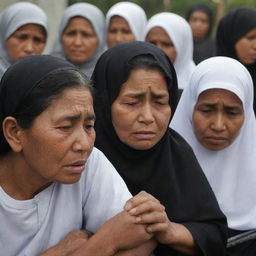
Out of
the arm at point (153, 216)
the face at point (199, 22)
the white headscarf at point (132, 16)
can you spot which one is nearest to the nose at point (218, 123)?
the arm at point (153, 216)

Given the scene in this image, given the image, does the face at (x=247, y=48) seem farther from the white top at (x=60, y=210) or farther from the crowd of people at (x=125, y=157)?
the white top at (x=60, y=210)

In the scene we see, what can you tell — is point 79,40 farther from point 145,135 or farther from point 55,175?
point 55,175

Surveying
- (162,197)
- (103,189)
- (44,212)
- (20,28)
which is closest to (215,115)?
(162,197)

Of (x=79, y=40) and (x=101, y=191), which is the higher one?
(x=79, y=40)

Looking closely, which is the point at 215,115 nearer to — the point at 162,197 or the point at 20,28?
the point at 162,197

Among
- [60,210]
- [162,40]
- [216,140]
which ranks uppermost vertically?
[162,40]

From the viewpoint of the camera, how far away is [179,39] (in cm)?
662

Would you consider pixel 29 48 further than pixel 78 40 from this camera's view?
No

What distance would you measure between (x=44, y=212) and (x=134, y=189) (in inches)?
26.8

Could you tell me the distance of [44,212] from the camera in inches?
108

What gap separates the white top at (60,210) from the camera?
8.85 feet

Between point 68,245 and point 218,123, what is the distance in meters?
1.33

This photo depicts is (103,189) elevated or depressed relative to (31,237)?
elevated

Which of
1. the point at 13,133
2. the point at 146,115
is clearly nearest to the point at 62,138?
the point at 13,133
